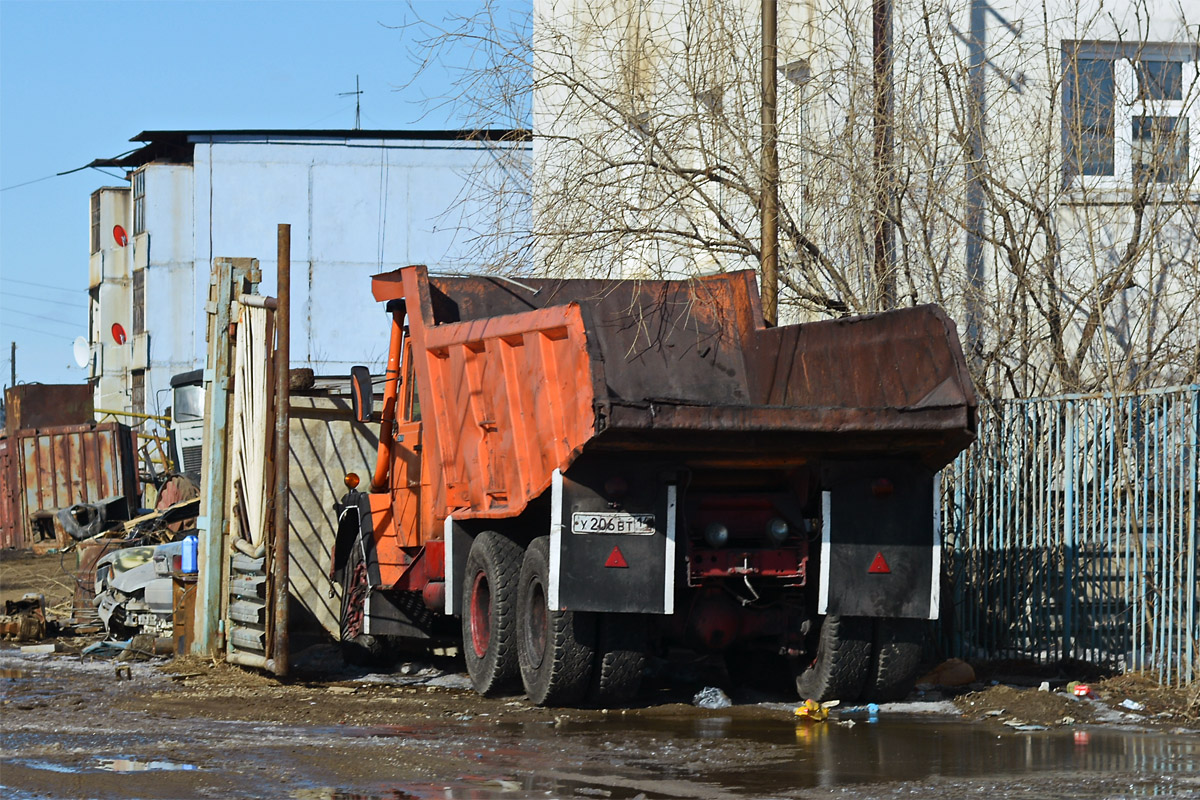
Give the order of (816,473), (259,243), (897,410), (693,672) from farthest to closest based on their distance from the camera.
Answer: (259,243)
(693,672)
(816,473)
(897,410)

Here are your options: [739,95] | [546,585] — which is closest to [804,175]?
[739,95]

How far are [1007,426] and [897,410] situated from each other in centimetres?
292

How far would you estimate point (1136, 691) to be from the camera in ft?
30.7

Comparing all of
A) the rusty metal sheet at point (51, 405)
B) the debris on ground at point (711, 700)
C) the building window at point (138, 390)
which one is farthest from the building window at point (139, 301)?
the debris on ground at point (711, 700)

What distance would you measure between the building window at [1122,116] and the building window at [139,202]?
1336 inches

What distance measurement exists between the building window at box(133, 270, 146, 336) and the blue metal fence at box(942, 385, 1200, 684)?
117 feet

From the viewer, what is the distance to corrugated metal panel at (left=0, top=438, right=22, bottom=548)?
1069 inches

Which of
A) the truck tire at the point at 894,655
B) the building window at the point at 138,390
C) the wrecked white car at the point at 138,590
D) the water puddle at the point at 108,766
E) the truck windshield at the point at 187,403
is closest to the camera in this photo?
the water puddle at the point at 108,766

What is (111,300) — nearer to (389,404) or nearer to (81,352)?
(81,352)

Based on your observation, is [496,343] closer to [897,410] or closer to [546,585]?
[546,585]

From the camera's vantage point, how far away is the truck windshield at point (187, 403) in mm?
28828

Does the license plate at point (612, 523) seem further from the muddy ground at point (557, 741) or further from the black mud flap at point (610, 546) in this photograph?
the muddy ground at point (557, 741)

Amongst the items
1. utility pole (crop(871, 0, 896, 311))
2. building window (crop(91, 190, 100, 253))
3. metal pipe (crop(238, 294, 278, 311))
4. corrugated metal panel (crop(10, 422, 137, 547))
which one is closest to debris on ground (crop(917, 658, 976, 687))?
utility pole (crop(871, 0, 896, 311))

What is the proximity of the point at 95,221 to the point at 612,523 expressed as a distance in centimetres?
4330
